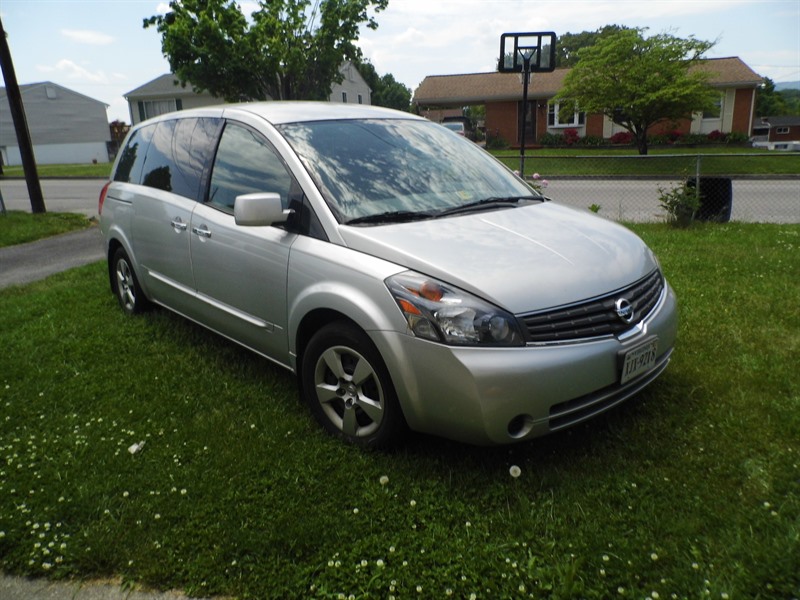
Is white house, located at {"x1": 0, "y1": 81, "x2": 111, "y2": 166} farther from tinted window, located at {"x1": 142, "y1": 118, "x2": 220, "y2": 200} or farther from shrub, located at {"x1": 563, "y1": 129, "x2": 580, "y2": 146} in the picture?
tinted window, located at {"x1": 142, "y1": 118, "x2": 220, "y2": 200}

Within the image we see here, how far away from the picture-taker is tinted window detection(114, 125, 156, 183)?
5.23 m

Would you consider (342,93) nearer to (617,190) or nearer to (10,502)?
(617,190)

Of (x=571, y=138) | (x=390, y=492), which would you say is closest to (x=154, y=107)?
(x=571, y=138)

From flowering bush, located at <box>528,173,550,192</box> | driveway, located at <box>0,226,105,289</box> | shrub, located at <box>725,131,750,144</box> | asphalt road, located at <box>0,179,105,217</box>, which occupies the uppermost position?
flowering bush, located at <box>528,173,550,192</box>

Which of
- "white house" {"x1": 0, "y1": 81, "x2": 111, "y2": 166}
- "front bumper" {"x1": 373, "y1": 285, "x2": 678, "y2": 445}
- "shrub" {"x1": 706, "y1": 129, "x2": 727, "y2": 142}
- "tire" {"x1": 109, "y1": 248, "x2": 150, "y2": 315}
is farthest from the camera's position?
"white house" {"x1": 0, "y1": 81, "x2": 111, "y2": 166}

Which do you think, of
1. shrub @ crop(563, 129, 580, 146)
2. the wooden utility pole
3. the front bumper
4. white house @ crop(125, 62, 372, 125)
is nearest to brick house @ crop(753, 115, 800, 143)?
shrub @ crop(563, 129, 580, 146)

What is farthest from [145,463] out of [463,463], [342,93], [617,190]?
[342,93]

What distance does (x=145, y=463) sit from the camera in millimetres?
3271

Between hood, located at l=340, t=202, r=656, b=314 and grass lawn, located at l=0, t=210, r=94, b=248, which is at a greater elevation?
hood, located at l=340, t=202, r=656, b=314

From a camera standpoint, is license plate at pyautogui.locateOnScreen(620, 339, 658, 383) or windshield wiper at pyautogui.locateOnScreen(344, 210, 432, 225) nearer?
license plate at pyautogui.locateOnScreen(620, 339, 658, 383)

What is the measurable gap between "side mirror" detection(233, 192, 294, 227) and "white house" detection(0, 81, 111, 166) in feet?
182

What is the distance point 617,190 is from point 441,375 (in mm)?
13695

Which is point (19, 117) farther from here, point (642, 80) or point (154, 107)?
point (154, 107)

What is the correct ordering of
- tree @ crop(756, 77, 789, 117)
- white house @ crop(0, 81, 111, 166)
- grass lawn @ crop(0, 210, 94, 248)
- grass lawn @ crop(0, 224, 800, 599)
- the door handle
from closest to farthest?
grass lawn @ crop(0, 224, 800, 599), the door handle, grass lawn @ crop(0, 210, 94, 248), white house @ crop(0, 81, 111, 166), tree @ crop(756, 77, 789, 117)
